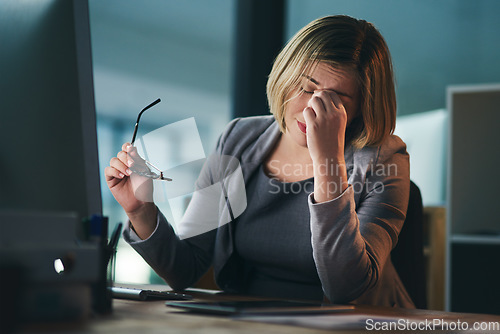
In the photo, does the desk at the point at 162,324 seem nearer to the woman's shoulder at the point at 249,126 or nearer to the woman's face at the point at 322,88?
the woman's face at the point at 322,88

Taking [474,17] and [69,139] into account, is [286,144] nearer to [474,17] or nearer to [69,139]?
[69,139]

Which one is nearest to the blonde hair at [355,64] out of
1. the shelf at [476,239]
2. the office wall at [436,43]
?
the shelf at [476,239]

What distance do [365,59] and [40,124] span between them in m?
0.75

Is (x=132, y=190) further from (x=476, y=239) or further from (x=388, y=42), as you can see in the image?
(x=388, y=42)

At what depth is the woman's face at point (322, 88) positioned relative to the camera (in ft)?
3.45

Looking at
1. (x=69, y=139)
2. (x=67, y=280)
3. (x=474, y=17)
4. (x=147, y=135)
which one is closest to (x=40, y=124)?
(x=69, y=139)

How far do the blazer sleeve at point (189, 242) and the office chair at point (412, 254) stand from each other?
44 cm

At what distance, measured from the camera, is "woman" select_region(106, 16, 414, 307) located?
36.7 inches

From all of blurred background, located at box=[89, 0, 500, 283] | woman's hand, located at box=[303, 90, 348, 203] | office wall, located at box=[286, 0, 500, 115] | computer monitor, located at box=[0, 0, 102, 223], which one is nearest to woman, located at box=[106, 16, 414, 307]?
woman's hand, located at box=[303, 90, 348, 203]

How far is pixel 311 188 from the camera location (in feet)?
3.67

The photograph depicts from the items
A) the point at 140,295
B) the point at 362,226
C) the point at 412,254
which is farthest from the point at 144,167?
the point at 412,254

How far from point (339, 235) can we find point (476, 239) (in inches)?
63.9

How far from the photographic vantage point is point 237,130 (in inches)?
50.5

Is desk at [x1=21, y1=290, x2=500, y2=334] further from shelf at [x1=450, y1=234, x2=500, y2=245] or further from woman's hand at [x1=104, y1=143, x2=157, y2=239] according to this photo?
shelf at [x1=450, y1=234, x2=500, y2=245]
